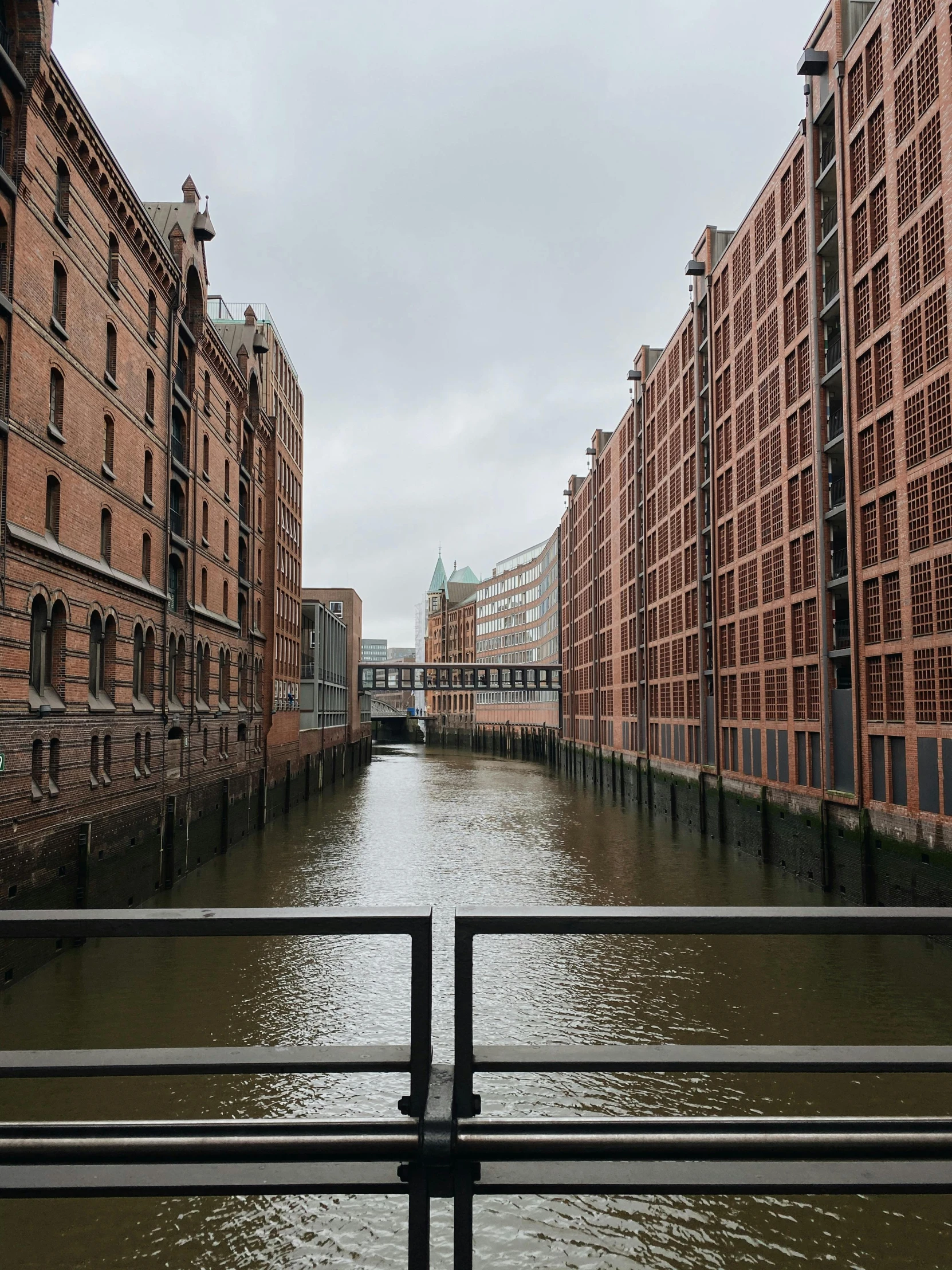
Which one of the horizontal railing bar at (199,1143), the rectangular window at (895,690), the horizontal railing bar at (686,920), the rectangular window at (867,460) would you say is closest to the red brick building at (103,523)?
the horizontal railing bar at (199,1143)

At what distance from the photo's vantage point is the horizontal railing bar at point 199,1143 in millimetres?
2318

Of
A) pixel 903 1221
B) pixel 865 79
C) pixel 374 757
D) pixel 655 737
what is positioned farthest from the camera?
pixel 374 757

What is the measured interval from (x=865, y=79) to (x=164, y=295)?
17.2 meters

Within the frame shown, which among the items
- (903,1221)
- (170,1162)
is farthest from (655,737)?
(170,1162)

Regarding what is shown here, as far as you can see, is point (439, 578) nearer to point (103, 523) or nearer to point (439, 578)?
point (439, 578)

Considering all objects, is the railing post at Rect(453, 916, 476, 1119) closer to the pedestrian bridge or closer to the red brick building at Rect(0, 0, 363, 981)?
the red brick building at Rect(0, 0, 363, 981)

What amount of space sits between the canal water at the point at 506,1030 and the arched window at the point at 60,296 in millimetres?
10904

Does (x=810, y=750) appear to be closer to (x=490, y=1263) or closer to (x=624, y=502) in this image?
(x=490, y=1263)

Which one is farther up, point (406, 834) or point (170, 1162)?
point (170, 1162)

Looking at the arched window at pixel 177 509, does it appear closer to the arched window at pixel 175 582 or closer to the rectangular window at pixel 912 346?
the arched window at pixel 175 582

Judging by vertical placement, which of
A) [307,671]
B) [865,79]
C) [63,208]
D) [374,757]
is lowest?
[374,757]

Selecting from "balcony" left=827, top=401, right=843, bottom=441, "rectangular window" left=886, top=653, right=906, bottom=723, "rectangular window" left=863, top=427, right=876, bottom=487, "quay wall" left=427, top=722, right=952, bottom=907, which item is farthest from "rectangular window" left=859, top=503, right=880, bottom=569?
"quay wall" left=427, top=722, right=952, bottom=907

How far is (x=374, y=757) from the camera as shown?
A: 288 feet

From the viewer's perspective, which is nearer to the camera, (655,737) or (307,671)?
(655,737)
